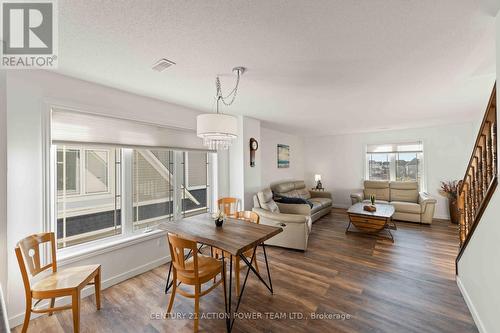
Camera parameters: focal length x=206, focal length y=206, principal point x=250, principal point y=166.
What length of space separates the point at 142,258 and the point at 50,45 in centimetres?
255

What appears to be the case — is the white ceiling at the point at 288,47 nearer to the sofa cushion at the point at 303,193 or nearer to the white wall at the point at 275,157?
the white wall at the point at 275,157

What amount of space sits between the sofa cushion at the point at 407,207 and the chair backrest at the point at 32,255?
20.6 ft

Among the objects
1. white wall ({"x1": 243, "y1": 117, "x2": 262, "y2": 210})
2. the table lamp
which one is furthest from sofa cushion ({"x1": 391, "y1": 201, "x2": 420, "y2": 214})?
white wall ({"x1": 243, "y1": 117, "x2": 262, "y2": 210})

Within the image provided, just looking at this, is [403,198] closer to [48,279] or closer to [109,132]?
[109,132]

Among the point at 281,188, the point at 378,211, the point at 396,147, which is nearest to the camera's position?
the point at 378,211

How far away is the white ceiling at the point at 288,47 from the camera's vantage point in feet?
4.31

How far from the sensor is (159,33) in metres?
1.53

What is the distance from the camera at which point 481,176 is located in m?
2.08

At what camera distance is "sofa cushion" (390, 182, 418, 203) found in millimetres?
5223

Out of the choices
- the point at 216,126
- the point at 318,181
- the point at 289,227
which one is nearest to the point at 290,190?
the point at 318,181

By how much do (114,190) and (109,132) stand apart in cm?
78

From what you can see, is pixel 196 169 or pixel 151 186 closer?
pixel 151 186

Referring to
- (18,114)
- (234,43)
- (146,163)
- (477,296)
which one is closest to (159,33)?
(234,43)

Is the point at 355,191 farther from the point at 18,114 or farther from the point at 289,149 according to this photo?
the point at 18,114
